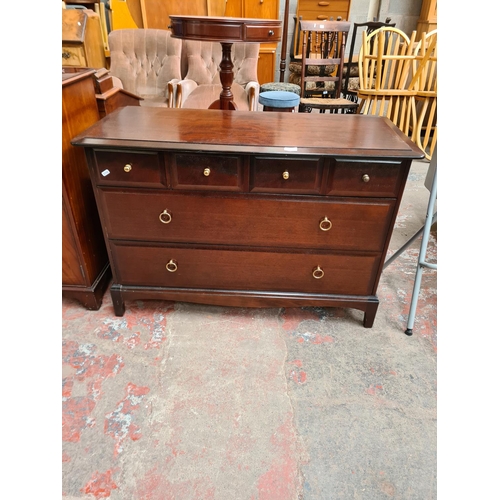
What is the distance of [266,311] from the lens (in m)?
1.99

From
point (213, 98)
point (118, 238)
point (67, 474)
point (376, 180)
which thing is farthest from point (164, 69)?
point (67, 474)

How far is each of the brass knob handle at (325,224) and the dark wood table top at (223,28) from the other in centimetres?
107

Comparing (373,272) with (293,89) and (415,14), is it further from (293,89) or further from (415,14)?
(415,14)

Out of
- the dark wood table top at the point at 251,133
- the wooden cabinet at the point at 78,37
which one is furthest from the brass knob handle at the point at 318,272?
the wooden cabinet at the point at 78,37

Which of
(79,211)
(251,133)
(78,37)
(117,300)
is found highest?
(78,37)

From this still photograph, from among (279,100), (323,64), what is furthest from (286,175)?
(323,64)

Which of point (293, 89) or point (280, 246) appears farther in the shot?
point (293, 89)

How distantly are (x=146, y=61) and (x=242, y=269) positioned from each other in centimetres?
339

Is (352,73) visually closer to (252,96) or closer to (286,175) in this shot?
(252,96)

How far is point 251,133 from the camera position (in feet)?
5.25

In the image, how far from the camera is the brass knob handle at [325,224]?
1573 millimetres


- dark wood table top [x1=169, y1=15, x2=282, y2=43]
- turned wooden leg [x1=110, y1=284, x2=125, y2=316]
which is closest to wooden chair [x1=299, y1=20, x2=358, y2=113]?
dark wood table top [x1=169, y1=15, x2=282, y2=43]

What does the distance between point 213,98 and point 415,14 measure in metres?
4.04

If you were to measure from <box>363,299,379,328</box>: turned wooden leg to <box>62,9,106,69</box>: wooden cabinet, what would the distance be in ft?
14.7
